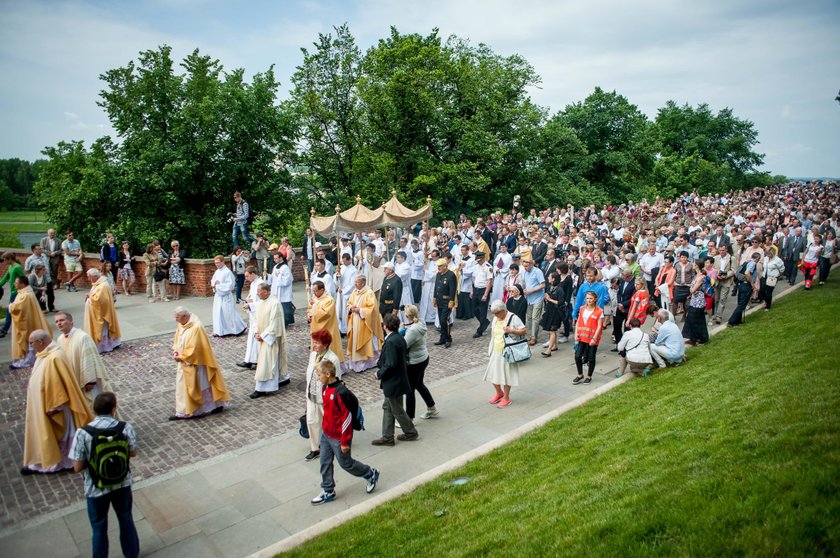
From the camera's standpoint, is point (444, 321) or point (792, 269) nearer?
point (444, 321)

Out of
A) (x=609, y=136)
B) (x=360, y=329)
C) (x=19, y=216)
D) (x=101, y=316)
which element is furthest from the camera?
(x=19, y=216)

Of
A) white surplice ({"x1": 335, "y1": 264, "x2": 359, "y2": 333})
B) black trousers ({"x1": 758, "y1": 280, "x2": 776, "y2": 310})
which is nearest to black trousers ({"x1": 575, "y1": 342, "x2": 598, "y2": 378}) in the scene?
white surplice ({"x1": 335, "y1": 264, "x2": 359, "y2": 333})

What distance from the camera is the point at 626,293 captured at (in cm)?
1119

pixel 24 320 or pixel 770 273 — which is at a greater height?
pixel 770 273

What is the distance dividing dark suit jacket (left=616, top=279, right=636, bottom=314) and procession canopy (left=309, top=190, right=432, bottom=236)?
7.48 m

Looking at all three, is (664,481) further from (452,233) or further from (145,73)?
(145,73)

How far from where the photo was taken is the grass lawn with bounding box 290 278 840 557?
4.09 m

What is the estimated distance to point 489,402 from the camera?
29.6 ft

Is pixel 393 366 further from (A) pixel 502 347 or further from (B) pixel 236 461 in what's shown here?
(B) pixel 236 461

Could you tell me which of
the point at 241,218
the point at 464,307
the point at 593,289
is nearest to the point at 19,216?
the point at 241,218

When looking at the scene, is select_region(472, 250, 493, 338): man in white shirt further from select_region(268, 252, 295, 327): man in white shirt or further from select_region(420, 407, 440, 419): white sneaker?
select_region(420, 407, 440, 419): white sneaker

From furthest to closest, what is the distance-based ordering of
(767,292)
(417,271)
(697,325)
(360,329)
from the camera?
(417,271), (767,292), (697,325), (360,329)

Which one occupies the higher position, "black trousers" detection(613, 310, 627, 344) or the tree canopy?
the tree canopy

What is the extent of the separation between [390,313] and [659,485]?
6891mm
